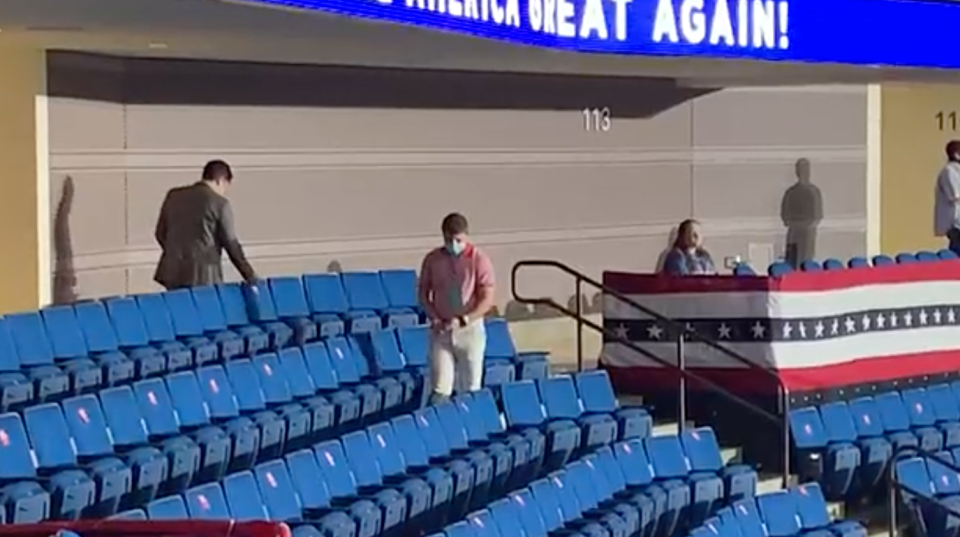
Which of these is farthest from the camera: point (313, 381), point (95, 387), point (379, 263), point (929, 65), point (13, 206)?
point (929, 65)

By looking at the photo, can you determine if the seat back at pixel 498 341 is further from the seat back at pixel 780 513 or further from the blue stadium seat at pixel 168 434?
the blue stadium seat at pixel 168 434

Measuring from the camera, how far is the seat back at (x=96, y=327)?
10914mm

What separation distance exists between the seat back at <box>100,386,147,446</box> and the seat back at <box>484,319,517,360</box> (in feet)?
13.5

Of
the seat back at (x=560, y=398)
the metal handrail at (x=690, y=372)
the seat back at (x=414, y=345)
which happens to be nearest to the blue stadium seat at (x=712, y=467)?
the metal handrail at (x=690, y=372)

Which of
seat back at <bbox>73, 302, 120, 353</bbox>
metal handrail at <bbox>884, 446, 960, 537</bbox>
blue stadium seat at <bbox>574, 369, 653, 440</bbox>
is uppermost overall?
seat back at <bbox>73, 302, 120, 353</bbox>

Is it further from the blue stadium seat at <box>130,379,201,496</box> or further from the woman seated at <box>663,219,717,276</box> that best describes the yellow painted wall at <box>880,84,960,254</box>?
the blue stadium seat at <box>130,379,201,496</box>

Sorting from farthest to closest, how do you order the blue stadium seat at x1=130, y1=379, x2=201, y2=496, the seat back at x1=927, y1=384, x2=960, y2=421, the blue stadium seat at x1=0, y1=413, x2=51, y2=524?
the seat back at x1=927, y1=384, x2=960, y2=421
the blue stadium seat at x1=130, y1=379, x2=201, y2=496
the blue stadium seat at x1=0, y1=413, x2=51, y2=524

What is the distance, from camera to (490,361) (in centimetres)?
1302

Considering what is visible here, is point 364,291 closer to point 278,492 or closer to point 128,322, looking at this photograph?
point 128,322

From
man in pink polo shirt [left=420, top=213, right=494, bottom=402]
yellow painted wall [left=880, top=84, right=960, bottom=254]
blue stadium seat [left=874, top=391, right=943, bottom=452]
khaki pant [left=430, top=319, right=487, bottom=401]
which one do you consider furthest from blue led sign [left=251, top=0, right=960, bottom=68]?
yellow painted wall [left=880, top=84, right=960, bottom=254]

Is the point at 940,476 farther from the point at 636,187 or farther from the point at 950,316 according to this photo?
the point at 636,187

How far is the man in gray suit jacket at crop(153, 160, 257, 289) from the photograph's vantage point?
12.2m

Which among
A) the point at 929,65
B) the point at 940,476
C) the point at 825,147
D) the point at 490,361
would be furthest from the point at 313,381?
the point at 825,147

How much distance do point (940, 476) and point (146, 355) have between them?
5407mm
